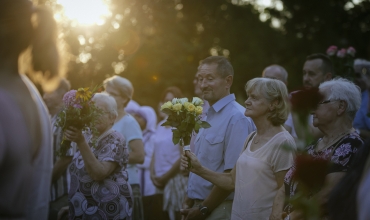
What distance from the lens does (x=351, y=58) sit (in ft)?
24.8

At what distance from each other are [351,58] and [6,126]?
619 centimetres

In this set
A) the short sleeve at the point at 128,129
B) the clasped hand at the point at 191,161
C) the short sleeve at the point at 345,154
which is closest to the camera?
the short sleeve at the point at 345,154

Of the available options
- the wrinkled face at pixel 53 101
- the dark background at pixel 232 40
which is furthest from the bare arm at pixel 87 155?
the dark background at pixel 232 40

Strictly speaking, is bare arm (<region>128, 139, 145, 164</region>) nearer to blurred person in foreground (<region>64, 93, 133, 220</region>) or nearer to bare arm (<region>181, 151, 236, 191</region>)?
blurred person in foreground (<region>64, 93, 133, 220</region>)

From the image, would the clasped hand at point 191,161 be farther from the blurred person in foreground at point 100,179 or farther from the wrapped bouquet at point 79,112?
the wrapped bouquet at point 79,112

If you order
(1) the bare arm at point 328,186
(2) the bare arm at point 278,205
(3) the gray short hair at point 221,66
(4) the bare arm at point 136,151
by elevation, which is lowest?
(2) the bare arm at point 278,205

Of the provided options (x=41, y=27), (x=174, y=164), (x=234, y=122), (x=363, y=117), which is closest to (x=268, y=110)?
(x=234, y=122)

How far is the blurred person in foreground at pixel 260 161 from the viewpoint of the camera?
15.0 feet

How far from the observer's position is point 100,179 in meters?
5.41

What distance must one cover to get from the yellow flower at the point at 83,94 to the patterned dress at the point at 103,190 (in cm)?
51

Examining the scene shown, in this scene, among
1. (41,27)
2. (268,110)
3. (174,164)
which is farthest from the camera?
(174,164)

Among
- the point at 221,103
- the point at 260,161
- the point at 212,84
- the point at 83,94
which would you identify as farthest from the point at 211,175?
the point at 83,94

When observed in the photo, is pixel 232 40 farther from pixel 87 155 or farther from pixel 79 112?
pixel 87 155

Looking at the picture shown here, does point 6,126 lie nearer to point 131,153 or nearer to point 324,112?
point 324,112
